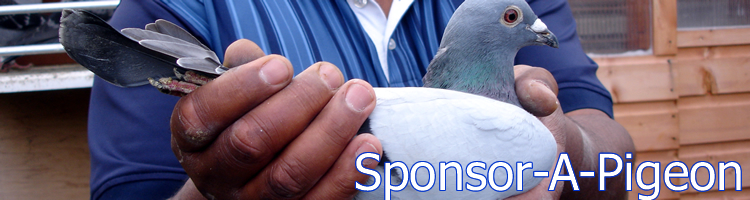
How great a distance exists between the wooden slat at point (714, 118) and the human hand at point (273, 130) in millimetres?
4015

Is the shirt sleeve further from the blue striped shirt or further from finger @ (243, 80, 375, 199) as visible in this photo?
Answer: finger @ (243, 80, 375, 199)

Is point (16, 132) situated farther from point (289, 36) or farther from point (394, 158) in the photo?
point (394, 158)

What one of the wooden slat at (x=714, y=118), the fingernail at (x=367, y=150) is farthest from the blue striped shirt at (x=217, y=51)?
the wooden slat at (x=714, y=118)

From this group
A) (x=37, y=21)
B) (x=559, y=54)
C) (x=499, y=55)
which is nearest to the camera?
(x=499, y=55)

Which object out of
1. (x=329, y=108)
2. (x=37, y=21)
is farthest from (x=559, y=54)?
(x=37, y=21)

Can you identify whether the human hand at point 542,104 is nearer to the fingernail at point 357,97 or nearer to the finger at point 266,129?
the fingernail at point 357,97

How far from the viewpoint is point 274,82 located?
113 cm

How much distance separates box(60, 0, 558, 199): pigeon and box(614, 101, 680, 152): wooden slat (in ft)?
9.72

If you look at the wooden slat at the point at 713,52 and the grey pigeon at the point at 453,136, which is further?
the wooden slat at the point at 713,52

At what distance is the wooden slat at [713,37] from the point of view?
4.07m

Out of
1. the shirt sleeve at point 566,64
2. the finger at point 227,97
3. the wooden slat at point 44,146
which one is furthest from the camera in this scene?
the wooden slat at point 44,146

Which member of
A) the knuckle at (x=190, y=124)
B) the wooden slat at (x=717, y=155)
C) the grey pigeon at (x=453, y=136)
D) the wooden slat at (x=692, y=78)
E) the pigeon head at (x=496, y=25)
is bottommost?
the wooden slat at (x=717, y=155)

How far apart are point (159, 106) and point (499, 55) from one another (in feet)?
4.11

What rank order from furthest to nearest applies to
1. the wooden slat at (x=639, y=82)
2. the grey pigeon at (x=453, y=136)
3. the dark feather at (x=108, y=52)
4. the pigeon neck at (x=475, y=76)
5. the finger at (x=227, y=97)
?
the wooden slat at (x=639, y=82)
the pigeon neck at (x=475, y=76)
the grey pigeon at (x=453, y=136)
the finger at (x=227, y=97)
the dark feather at (x=108, y=52)
